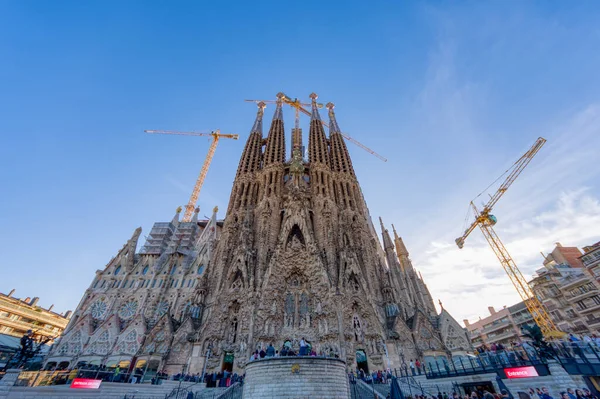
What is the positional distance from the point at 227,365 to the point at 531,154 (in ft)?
166

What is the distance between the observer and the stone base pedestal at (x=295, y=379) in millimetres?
12578

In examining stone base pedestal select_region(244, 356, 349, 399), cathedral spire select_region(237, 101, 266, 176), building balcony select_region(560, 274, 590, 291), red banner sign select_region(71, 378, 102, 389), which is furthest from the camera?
cathedral spire select_region(237, 101, 266, 176)

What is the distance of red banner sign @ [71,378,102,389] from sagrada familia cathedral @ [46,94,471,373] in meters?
10.3

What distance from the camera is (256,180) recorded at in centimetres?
3884

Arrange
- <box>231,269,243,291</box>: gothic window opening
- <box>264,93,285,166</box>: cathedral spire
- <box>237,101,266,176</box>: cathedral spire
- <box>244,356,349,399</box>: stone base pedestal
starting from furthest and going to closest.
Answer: <box>264,93,285,166</box>: cathedral spire
<box>237,101,266,176</box>: cathedral spire
<box>231,269,243,291</box>: gothic window opening
<box>244,356,349,399</box>: stone base pedestal

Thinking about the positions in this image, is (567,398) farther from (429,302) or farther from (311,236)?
(429,302)

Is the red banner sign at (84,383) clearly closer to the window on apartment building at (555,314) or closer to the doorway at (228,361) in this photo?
the doorway at (228,361)

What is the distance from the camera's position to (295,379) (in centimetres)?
1277

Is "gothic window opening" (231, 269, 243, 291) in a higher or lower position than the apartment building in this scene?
lower

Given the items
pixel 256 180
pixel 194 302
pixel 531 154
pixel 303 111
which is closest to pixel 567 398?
pixel 194 302

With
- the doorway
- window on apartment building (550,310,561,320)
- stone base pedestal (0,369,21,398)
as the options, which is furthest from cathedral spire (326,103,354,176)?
window on apartment building (550,310,561,320)

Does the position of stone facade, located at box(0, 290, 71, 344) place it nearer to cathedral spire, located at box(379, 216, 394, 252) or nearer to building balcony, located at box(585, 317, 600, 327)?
cathedral spire, located at box(379, 216, 394, 252)

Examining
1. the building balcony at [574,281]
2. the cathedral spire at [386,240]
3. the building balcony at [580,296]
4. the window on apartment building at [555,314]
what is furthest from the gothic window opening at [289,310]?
the window on apartment building at [555,314]

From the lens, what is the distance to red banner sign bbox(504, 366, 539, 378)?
12.8 m
